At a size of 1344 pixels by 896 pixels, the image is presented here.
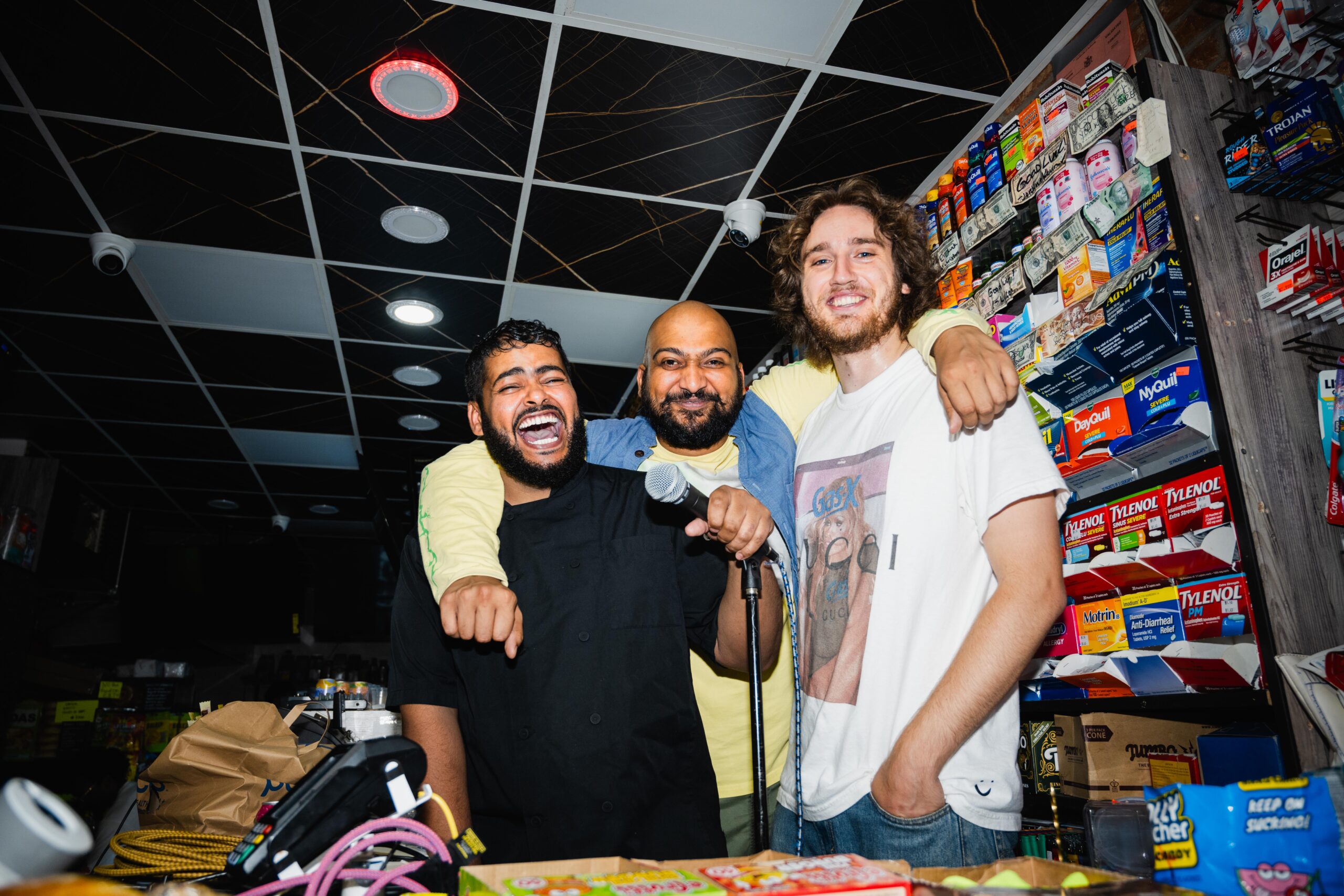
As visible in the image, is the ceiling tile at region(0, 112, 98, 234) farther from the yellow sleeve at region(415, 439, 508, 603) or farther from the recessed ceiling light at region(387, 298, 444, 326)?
the yellow sleeve at region(415, 439, 508, 603)

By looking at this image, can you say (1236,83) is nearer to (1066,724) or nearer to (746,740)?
(1066,724)

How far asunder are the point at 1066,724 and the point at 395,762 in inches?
69.1

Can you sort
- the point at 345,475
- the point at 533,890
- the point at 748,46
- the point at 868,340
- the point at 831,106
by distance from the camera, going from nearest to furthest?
the point at 533,890 < the point at 868,340 < the point at 748,46 < the point at 831,106 < the point at 345,475

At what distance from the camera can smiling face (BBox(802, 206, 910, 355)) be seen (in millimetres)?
1558

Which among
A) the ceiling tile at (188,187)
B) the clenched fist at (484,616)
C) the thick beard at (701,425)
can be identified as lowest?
the clenched fist at (484,616)

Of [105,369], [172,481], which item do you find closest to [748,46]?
[105,369]

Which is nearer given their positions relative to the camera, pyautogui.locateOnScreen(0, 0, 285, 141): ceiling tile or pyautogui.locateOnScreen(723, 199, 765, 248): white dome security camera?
pyautogui.locateOnScreen(0, 0, 285, 141): ceiling tile

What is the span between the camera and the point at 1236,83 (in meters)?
1.95

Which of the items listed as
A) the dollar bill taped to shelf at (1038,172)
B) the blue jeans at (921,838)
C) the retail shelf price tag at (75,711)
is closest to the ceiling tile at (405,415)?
the retail shelf price tag at (75,711)

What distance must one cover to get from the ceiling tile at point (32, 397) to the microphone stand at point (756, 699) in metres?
5.42

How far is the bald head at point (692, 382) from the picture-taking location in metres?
1.92

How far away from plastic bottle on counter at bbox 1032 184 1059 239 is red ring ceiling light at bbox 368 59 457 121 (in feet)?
6.38

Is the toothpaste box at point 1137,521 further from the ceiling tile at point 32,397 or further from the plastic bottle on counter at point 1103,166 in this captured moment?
the ceiling tile at point 32,397

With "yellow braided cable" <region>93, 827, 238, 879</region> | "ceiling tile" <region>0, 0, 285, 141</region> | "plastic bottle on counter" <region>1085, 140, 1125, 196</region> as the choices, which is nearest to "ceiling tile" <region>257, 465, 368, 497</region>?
"ceiling tile" <region>0, 0, 285, 141</region>
